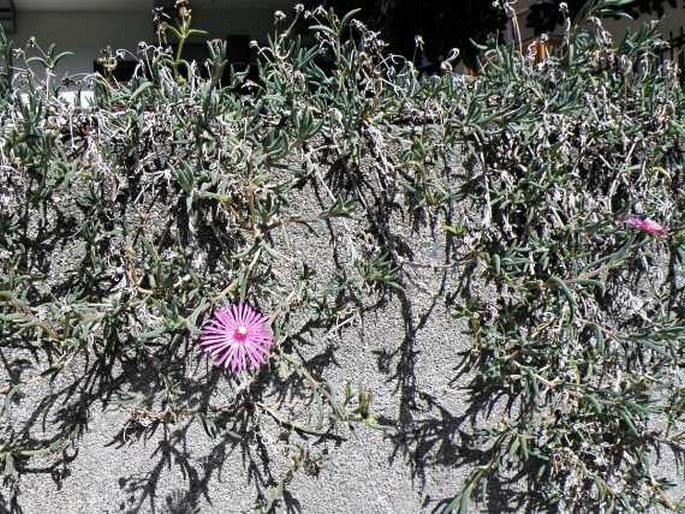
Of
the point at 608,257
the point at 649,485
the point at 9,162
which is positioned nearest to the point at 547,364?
the point at 608,257

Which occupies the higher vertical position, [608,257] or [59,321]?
[608,257]

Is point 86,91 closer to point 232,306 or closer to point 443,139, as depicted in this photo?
point 232,306

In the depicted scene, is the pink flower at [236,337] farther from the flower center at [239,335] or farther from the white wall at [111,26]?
the white wall at [111,26]

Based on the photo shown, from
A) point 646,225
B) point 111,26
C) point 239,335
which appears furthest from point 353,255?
point 111,26

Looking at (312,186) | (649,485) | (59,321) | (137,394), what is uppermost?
(312,186)

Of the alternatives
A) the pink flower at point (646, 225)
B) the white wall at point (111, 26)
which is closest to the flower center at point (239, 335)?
the pink flower at point (646, 225)

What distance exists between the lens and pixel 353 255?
1829mm

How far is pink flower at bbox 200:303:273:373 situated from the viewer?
1.72 metres

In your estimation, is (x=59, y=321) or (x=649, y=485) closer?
(x=59, y=321)

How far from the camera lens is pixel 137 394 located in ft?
5.76

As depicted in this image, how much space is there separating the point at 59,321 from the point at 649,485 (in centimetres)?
167

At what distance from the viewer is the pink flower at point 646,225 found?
178 cm

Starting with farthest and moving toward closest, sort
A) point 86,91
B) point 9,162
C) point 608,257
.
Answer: point 86,91 → point 608,257 → point 9,162

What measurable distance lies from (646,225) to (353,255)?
763mm
